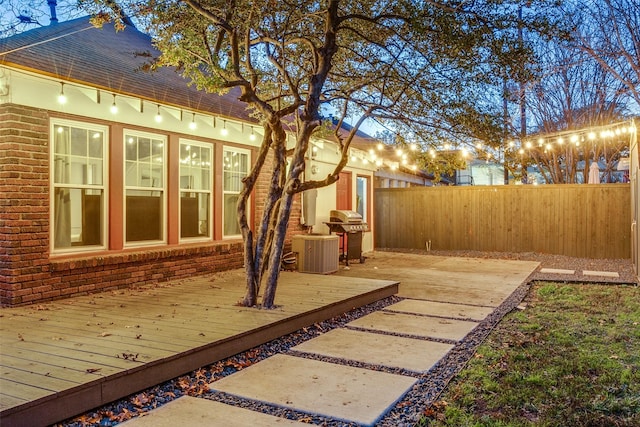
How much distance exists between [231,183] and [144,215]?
1943 mm

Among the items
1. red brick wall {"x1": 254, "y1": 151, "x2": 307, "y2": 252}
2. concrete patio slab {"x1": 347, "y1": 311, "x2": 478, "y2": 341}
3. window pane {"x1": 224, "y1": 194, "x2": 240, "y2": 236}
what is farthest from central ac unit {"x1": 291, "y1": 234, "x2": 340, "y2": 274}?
concrete patio slab {"x1": 347, "y1": 311, "x2": 478, "y2": 341}

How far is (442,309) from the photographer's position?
626 centimetres

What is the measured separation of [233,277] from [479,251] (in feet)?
26.5

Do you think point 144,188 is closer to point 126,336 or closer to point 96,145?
point 96,145

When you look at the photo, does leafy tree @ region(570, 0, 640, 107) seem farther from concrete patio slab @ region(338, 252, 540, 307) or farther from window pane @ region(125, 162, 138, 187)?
window pane @ region(125, 162, 138, 187)

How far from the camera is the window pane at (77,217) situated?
5.97 metres

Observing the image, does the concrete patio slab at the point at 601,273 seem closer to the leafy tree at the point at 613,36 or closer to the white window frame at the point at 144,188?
the leafy tree at the point at 613,36

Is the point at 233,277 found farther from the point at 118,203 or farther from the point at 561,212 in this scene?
the point at 561,212

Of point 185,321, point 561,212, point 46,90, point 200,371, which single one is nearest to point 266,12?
point 46,90

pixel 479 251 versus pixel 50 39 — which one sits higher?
pixel 50 39

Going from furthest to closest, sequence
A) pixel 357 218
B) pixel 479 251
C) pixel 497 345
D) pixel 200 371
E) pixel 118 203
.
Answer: pixel 479 251 → pixel 357 218 → pixel 118 203 → pixel 497 345 → pixel 200 371

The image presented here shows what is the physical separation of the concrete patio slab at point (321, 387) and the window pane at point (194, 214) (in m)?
4.23

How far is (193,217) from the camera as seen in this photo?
7.99 m

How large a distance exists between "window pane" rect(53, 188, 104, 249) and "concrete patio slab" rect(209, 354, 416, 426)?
11.3 ft
